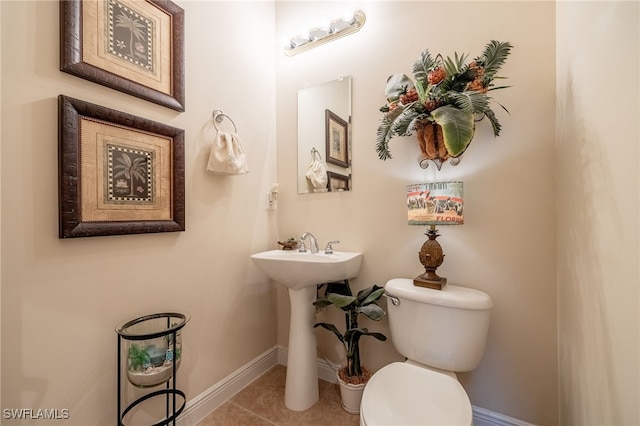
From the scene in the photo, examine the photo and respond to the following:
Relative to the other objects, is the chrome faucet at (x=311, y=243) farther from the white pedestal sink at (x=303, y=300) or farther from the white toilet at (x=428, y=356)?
the white toilet at (x=428, y=356)

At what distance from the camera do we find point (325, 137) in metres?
1.70

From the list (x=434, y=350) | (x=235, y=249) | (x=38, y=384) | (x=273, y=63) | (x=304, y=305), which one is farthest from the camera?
(x=273, y=63)

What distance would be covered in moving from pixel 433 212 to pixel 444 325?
0.48 m

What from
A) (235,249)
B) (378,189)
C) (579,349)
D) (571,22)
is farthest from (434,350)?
(571,22)

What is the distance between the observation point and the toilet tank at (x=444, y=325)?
3.51 ft

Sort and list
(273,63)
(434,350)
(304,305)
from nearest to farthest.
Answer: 1. (434,350)
2. (304,305)
3. (273,63)

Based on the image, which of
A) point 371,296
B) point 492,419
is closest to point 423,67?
point 371,296

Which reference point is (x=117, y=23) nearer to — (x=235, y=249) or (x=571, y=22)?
(x=235, y=249)

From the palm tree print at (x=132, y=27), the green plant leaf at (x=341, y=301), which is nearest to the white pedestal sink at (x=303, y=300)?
the green plant leaf at (x=341, y=301)

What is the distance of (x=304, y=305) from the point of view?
1491 millimetres

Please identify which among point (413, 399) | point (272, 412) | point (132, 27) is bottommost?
point (272, 412)

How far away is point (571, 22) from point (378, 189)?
3.24ft

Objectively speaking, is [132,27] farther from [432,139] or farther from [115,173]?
[432,139]

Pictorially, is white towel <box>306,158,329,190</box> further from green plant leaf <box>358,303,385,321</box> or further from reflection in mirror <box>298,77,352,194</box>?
green plant leaf <box>358,303,385,321</box>
